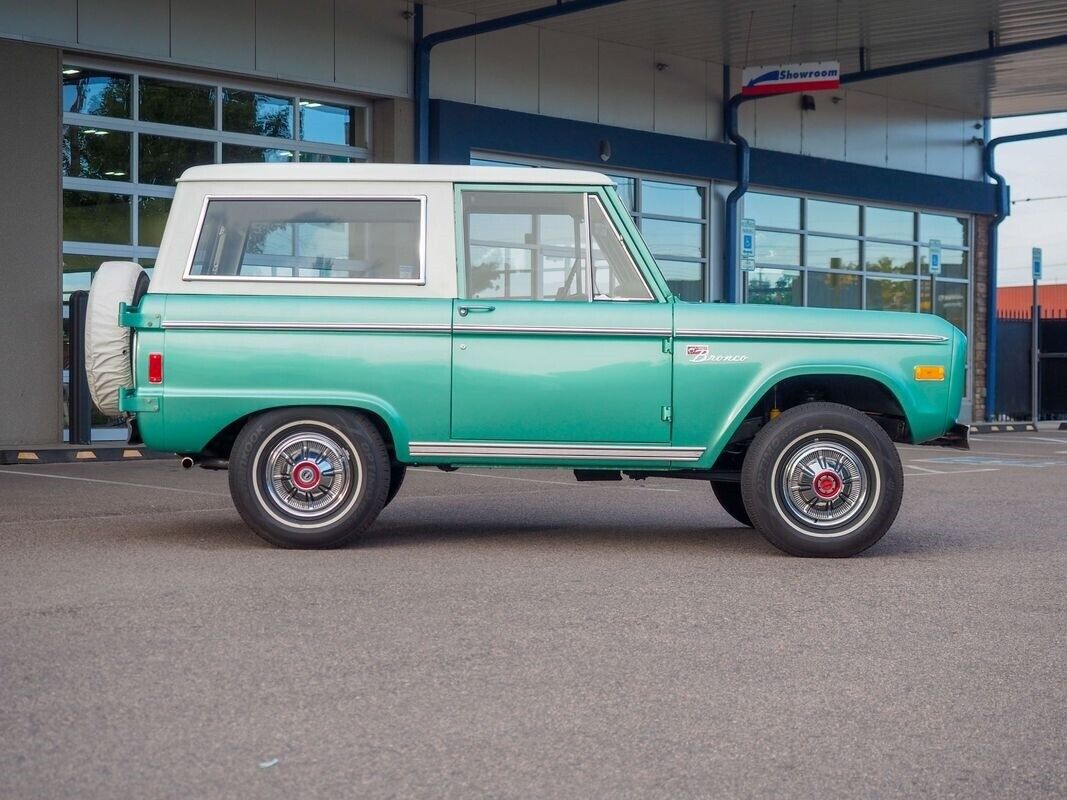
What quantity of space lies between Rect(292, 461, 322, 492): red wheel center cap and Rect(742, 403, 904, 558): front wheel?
86.3 inches

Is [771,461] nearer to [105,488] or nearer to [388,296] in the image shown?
[388,296]

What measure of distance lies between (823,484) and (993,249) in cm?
2228

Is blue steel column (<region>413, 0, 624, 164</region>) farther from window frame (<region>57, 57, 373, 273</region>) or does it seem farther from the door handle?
the door handle

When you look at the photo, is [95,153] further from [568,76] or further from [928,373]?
[928,373]

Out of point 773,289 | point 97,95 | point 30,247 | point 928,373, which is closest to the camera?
point 928,373

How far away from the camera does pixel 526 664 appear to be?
4.71 meters

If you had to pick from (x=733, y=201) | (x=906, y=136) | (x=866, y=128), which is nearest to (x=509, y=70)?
(x=733, y=201)

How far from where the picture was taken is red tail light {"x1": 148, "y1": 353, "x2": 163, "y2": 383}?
7.24 meters

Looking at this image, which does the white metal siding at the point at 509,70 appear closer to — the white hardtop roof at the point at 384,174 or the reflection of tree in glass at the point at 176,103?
the reflection of tree in glass at the point at 176,103

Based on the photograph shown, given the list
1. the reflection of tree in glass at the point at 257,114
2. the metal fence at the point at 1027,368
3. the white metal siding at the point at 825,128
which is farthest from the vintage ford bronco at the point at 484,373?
the metal fence at the point at 1027,368

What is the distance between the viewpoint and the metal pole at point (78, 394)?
15.5 metres

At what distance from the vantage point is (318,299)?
7.37 meters

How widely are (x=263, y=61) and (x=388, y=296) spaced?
423 inches

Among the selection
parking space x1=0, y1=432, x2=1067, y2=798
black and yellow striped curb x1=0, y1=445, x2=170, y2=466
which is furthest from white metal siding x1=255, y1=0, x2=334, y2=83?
parking space x1=0, y1=432, x2=1067, y2=798
